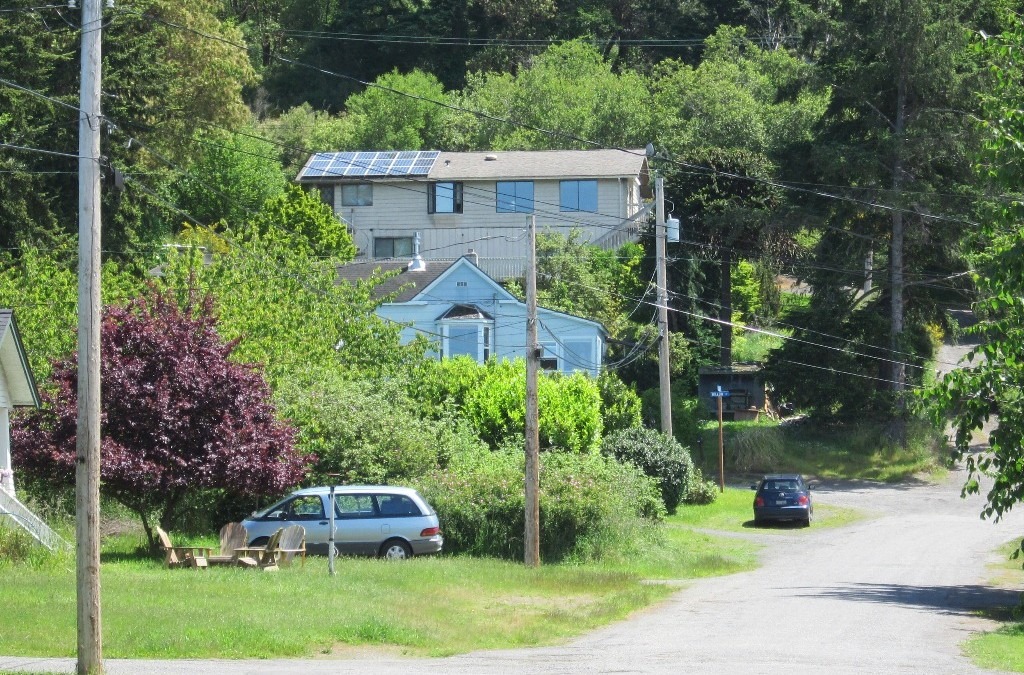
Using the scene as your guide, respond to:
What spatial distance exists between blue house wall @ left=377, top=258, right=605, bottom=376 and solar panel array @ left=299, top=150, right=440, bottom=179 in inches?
675

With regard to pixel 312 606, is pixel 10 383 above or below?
above

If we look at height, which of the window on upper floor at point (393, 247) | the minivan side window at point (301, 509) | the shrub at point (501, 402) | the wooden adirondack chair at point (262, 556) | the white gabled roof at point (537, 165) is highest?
the white gabled roof at point (537, 165)

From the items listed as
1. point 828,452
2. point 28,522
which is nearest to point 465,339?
point 828,452

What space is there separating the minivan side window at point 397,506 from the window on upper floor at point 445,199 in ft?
144

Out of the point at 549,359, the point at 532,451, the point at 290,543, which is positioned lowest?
the point at 290,543

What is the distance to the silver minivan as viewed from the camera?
29.8 metres

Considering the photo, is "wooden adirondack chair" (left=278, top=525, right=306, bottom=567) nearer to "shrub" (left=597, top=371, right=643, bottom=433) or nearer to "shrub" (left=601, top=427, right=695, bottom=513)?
"shrub" (left=601, top=427, right=695, bottom=513)

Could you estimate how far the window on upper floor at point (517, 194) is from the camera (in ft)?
236

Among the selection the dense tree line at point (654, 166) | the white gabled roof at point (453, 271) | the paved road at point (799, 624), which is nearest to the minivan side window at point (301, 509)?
the dense tree line at point (654, 166)

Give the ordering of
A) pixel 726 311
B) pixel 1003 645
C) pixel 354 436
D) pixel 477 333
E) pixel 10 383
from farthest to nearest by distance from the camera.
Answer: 1. pixel 726 311
2. pixel 477 333
3. pixel 354 436
4. pixel 10 383
5. pixel 1003 645

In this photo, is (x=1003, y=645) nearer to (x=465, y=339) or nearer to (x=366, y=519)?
(x=366, y=519)

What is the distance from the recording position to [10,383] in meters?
29.4

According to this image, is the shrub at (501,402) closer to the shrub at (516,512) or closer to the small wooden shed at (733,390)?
the shrub at (516,512)

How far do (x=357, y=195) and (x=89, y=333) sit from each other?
2297 inches
